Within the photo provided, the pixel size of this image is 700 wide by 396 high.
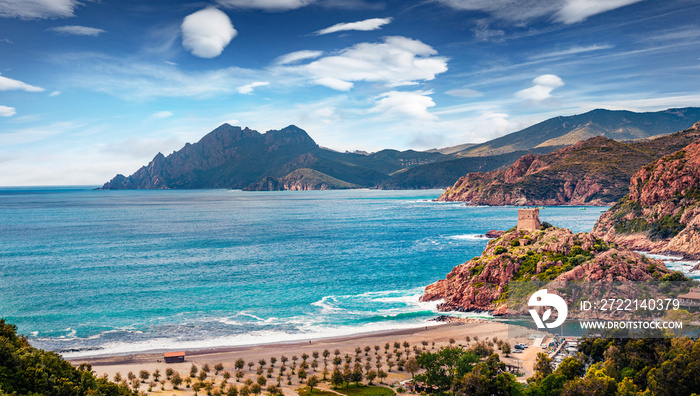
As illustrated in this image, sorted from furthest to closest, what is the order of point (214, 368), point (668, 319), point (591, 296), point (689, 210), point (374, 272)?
1. point (689, 210)
2. point (374, 272)
3. point (591, 296)
4. point (214, 368)
5. point (668, 319)

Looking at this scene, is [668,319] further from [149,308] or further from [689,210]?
[689,210]

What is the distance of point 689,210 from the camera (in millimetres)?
107250

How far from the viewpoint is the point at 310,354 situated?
53.9 meters

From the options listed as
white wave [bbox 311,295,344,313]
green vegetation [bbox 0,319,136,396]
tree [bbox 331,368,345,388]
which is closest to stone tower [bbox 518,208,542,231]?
white wave [bbox 311,295,344,313]

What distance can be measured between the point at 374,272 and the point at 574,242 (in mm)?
39042

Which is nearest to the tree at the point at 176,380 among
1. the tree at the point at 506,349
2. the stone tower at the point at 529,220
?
the tree at the point at 506,349

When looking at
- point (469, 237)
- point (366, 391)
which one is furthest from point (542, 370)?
point (469, 237)

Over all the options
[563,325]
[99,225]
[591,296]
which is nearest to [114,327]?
[563,325]

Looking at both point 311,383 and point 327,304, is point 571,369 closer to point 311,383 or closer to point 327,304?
point 311,383

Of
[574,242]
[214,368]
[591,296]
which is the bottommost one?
[214,368]

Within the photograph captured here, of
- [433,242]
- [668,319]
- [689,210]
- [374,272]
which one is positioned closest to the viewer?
[668,319]

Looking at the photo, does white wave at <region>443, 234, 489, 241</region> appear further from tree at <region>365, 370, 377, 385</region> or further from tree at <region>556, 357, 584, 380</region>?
tree at <region>556, 357, 584, 380</region>

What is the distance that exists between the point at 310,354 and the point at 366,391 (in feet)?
39.6

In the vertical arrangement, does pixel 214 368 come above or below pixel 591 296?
below
